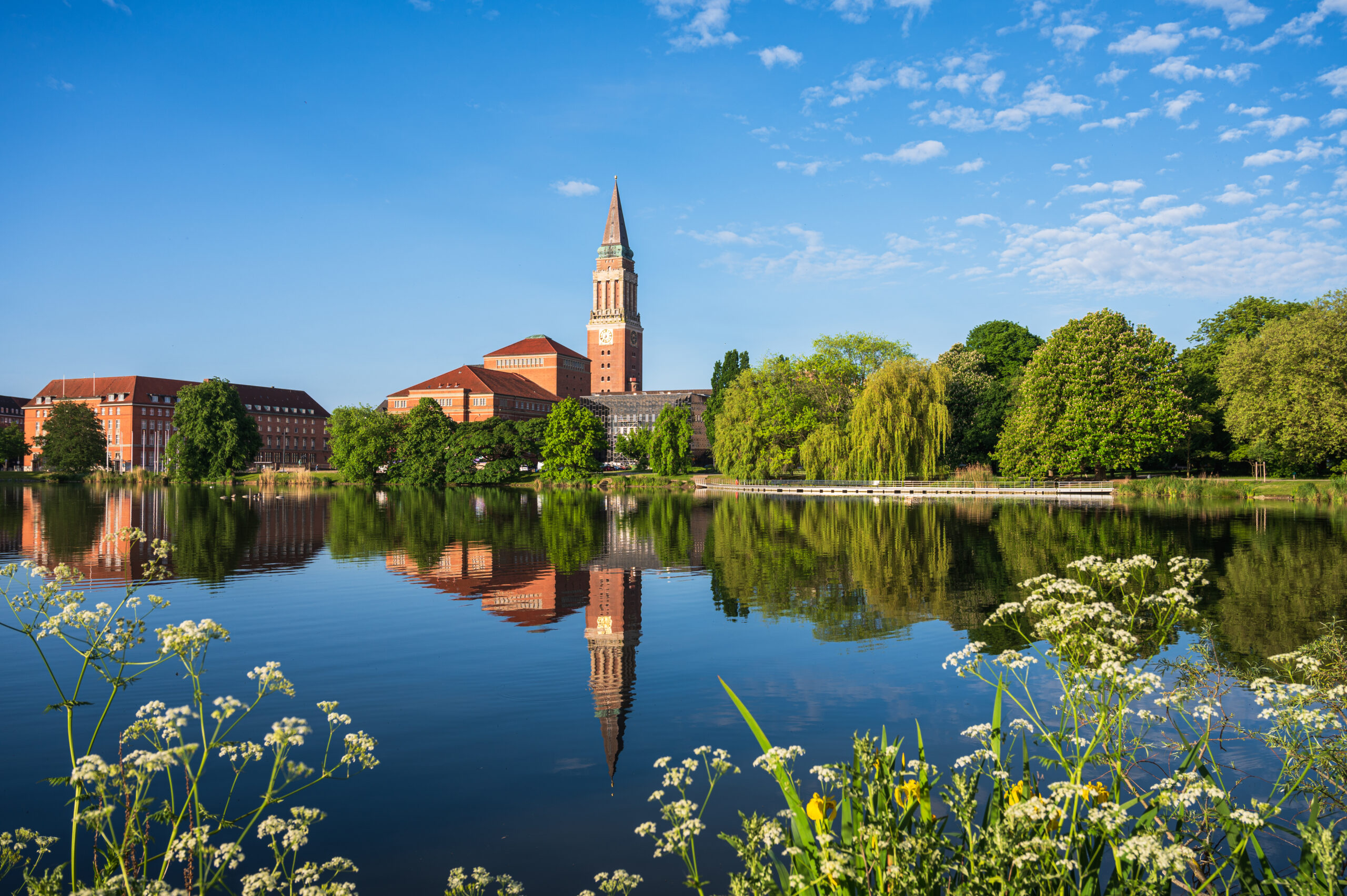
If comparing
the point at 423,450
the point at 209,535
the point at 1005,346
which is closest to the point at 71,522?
the point at 209,535

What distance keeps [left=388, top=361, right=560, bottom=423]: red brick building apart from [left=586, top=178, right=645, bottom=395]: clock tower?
19483 millimetres

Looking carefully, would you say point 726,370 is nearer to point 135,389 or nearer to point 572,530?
point 572,530

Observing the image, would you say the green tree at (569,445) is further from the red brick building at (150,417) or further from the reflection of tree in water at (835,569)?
the red brick building at (150,417)

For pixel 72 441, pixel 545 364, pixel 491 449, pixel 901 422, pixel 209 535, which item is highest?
pixel 545 364

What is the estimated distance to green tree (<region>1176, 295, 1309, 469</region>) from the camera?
5747 cm

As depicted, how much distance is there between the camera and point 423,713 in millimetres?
9219

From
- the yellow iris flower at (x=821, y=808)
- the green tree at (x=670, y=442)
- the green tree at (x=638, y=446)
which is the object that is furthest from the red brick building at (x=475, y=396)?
the yellow iris flower at (x=821, y=808)

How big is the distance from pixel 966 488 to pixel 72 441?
99605mm

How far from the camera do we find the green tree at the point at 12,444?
375ft

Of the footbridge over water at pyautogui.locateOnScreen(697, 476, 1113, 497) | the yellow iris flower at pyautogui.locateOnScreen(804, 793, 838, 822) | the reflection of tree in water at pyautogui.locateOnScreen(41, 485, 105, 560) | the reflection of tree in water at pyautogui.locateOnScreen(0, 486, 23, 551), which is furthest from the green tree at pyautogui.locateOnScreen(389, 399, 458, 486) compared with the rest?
the yellow iris flower at pyautogui.locateOnScreen(804, 793, 838, 822)

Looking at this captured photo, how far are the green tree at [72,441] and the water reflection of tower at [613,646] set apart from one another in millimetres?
102056

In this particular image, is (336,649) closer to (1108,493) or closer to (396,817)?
(396,817)

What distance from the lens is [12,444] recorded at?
117375 millimetres

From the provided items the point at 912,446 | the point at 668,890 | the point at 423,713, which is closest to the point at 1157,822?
the point at 668,890
